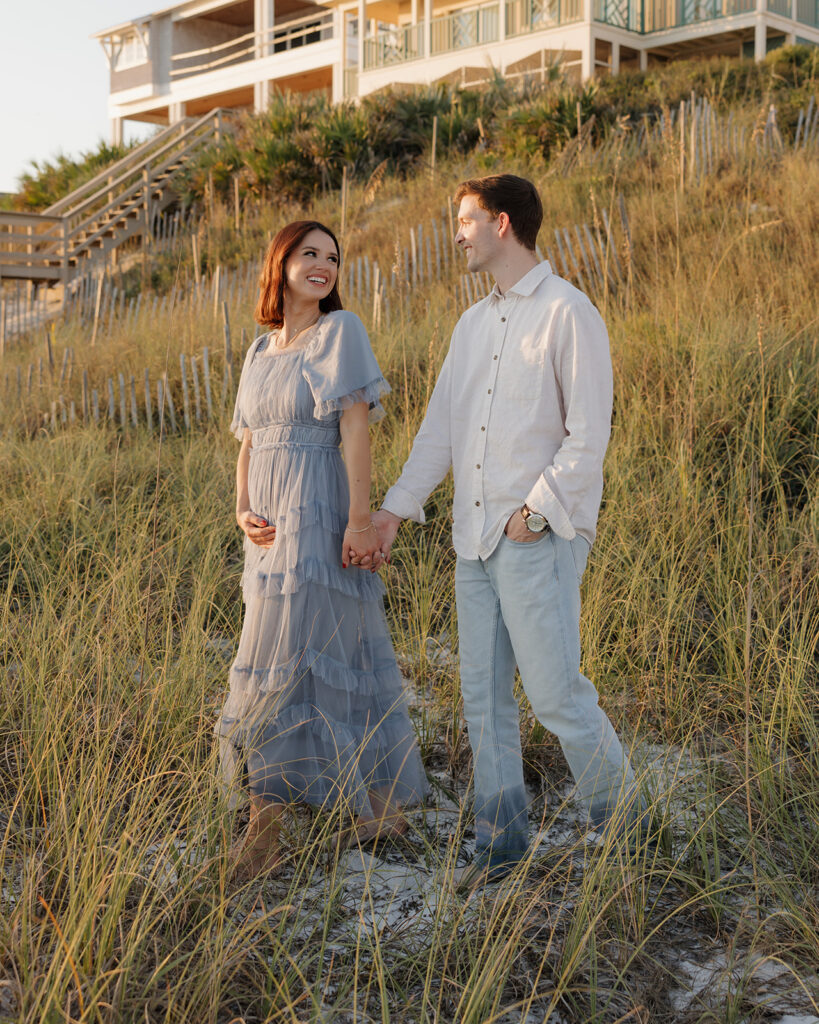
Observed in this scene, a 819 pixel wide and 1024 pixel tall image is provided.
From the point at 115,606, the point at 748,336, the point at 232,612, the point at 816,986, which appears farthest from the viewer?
the point at 748,336

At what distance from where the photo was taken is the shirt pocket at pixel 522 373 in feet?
8.04

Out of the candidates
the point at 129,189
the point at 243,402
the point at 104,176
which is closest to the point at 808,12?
the point at 129,189

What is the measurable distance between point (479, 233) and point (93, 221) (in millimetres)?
15946

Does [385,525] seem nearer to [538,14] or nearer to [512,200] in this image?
[512,200]

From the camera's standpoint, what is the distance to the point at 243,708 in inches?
108

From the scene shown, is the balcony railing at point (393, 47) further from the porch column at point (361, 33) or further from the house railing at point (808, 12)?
the house railing at point (808, 12)

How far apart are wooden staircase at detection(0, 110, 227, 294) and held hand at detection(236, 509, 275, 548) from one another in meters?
13.1

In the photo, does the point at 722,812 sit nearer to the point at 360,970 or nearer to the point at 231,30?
the point at 360,970

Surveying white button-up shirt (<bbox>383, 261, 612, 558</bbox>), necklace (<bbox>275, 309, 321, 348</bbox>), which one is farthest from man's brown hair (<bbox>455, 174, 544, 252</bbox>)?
necklace (<bbox>275, 309, 321, 348</bbox>)

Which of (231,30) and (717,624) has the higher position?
(231,30)

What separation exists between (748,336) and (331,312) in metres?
3.30

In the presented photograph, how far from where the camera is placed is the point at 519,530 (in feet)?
7.86

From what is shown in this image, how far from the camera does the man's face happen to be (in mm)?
2529

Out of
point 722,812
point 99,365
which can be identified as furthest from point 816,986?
point 99,365
